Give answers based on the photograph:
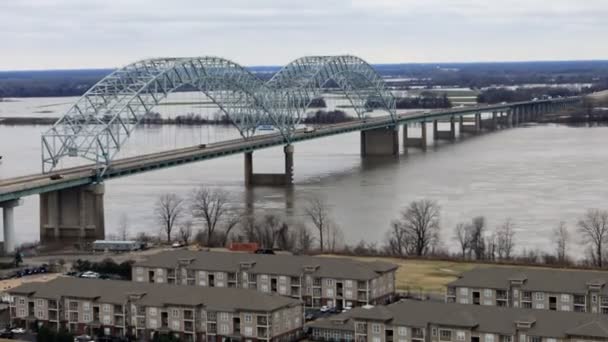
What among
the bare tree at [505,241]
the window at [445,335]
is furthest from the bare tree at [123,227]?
the window at [445,335]

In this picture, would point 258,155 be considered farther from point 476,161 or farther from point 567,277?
point 567,277

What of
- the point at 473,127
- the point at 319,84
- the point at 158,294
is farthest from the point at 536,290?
the point at 473,127

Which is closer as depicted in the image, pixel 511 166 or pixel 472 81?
pixel 511 166

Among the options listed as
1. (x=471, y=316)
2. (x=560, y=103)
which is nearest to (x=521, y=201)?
(x=471, y=316)

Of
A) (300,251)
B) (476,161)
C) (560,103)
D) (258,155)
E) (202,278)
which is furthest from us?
(560,103)

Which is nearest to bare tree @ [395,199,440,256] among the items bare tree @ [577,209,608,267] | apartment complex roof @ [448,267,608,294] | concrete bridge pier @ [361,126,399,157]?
bare tree @ [577,209,608,267]

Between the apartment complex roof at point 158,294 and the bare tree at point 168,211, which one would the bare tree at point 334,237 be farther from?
the apartment complex roof at point 158,294

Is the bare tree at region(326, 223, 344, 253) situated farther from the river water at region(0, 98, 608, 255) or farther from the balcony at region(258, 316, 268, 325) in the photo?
the balcony at region(258, 316, 268, 325)
